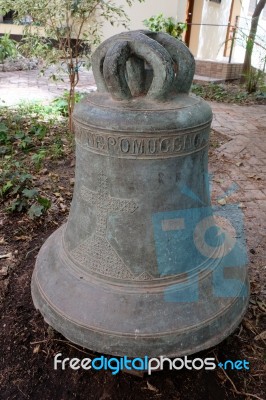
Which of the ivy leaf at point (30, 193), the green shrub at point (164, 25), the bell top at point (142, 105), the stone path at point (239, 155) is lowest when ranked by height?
the stone path at point (239, 155)

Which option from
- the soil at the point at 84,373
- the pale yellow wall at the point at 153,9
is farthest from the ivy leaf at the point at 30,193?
the pale yellow wall at the point at 153,9

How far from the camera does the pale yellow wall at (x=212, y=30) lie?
34.8ft

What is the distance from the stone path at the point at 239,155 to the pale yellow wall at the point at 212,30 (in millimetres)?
4518

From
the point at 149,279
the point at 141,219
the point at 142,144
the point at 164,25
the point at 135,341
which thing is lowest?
the point at 135,341

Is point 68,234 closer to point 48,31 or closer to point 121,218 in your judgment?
point 121,218

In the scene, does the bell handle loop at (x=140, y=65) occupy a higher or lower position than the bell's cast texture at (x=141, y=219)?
higher

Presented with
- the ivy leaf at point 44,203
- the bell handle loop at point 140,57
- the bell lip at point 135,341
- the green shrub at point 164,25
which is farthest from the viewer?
the green shrub at point 164,25

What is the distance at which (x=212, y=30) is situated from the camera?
11.0m

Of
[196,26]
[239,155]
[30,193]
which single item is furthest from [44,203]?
A: [196,26]

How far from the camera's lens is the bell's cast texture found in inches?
56.4

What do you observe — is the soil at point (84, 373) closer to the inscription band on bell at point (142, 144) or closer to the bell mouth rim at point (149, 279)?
the bell mouth rim at point (149, 279)

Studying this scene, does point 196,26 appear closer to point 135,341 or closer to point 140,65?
point 140,65

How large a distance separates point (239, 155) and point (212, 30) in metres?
7.91

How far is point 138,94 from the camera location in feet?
5.08
